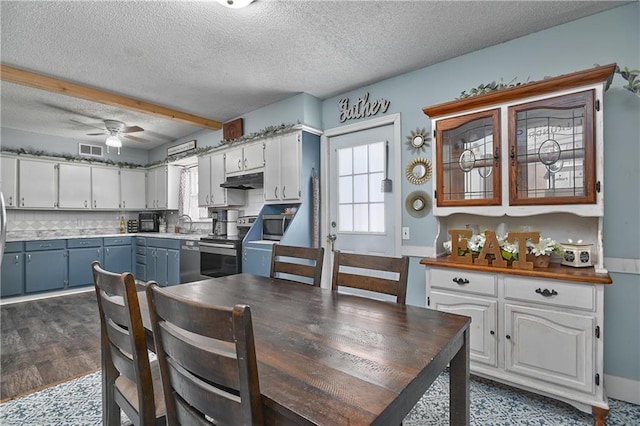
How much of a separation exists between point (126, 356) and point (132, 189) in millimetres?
5610

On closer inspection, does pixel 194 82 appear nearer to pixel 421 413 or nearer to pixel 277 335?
pixel 277 335

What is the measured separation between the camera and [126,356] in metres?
1.28

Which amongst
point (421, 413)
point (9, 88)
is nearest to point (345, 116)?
point (421, 413)

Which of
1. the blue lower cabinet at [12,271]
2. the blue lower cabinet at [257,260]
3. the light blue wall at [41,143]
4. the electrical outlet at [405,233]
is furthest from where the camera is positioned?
the light blue wall at [41,143]

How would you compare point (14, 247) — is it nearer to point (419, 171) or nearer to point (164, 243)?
point (164, 243)

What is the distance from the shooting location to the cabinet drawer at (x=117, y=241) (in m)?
5.30

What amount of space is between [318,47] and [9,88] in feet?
11.3

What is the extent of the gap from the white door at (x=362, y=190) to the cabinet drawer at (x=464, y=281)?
2.53ft

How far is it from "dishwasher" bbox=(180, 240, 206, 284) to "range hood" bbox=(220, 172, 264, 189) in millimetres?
911

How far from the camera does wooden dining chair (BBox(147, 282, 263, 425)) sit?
0.70 m

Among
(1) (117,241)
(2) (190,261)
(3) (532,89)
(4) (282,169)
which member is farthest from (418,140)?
(1) (117,241)

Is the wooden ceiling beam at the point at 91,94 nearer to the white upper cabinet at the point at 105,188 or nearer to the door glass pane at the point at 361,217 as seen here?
the white upper cabinet at the point at 105,188

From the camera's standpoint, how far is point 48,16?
2.18 m

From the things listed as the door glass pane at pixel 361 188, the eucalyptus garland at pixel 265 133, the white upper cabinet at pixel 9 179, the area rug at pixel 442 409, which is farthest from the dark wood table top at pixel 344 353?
the white upper cabinet at pixel 9 179
